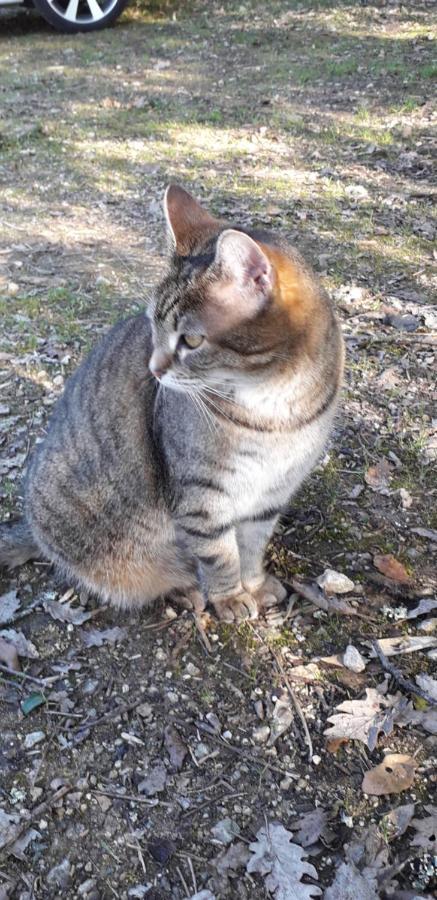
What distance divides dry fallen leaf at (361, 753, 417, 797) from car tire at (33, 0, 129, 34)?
34.3ft

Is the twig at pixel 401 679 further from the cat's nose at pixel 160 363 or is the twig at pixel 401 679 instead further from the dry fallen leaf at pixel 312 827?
the cat's nose at pixel 160 363

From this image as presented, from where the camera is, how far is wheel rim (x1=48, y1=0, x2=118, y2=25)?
9.95 meters

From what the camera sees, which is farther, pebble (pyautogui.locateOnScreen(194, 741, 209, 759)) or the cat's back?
the cat's back

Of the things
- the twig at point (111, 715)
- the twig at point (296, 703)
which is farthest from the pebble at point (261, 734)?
the twig at point (111, 715)

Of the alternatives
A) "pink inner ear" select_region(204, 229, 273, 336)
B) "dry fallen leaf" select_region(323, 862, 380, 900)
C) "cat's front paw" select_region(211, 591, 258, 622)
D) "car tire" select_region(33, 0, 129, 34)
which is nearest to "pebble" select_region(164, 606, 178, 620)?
"cat's front paw" select_region(211, 591, 258, 622)

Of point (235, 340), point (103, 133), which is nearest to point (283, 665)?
point (235, 340)

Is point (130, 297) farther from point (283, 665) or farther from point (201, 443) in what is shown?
point (283, 665)

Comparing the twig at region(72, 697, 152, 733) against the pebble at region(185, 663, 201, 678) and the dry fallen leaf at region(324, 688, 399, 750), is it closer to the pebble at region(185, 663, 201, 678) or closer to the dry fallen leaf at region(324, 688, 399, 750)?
the pebble at region(185, 663, 201, 678)

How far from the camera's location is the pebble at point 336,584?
10.2ft

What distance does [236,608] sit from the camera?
10.1 ft

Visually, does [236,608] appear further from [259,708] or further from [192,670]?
[259,708]

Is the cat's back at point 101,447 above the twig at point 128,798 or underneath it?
above

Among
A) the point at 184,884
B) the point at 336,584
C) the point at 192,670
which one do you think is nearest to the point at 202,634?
the point at 192,670

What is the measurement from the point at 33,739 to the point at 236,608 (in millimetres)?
928
